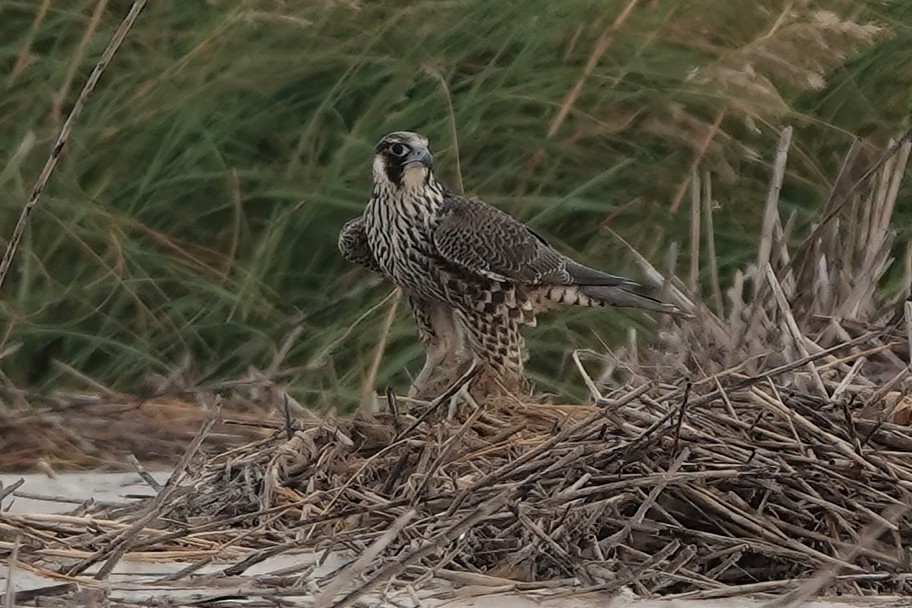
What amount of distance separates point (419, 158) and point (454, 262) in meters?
0.22

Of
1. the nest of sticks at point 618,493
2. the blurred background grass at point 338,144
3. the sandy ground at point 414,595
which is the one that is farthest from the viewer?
the blurred background grass at point 338,144

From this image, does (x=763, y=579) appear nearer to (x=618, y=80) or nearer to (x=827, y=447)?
(x=827, y=447)

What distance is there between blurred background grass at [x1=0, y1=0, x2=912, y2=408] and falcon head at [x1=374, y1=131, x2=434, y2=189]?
342mm

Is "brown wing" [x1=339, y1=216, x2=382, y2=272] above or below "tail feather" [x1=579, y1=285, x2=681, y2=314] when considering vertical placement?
above

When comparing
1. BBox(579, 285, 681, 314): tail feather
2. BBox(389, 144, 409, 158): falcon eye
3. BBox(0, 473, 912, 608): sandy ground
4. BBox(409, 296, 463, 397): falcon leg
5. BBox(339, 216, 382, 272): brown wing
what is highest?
BBox(389, 144, 409, 158): falcon eye

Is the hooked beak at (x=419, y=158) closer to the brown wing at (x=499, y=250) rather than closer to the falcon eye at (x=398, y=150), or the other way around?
the falcon eye at (x=398, y=150)

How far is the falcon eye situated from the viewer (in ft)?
12.0

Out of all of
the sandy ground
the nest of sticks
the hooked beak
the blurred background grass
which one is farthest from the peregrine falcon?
the sandy ground

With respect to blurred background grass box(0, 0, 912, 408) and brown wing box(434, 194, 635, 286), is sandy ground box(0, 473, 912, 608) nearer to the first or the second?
brown wing box(434, 194, 635, 286)

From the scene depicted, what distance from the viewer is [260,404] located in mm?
3707

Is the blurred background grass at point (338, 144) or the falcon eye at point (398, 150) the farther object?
the blurred background grass at point (338, 144)

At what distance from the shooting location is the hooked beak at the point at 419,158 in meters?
3.59

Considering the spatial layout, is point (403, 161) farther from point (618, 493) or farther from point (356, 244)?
point (618, 493)

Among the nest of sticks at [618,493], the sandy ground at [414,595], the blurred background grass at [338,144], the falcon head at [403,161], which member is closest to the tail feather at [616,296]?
the blurred background grass at [338,144]
